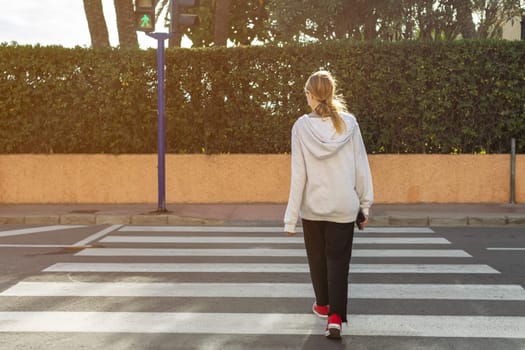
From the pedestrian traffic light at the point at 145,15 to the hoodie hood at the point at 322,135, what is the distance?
24.6 feet

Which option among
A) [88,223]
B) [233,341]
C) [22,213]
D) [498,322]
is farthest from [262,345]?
[22,213]

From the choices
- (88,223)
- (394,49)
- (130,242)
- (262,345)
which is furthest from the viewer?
(394,49)

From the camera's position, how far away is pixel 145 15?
39.2 ft

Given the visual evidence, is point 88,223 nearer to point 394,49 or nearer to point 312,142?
point 394,49

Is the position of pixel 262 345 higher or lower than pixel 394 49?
lower

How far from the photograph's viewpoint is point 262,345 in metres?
4.87

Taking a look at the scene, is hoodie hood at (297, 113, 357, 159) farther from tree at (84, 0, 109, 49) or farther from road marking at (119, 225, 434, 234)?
tree at (84, 0, 109, 49)

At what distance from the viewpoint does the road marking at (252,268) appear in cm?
753

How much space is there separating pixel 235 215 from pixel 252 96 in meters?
2.95

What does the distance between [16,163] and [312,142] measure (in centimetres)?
1057

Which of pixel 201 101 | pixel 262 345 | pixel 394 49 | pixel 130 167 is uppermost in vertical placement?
Result: pixel 394 49

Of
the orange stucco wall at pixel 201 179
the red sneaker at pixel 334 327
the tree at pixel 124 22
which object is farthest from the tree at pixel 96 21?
the red sneaker at pixel 334 327

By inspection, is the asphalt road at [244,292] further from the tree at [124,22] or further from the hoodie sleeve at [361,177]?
the tree at [124,22]

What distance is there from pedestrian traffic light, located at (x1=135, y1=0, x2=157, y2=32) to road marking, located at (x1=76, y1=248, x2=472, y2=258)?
4.49 metres
